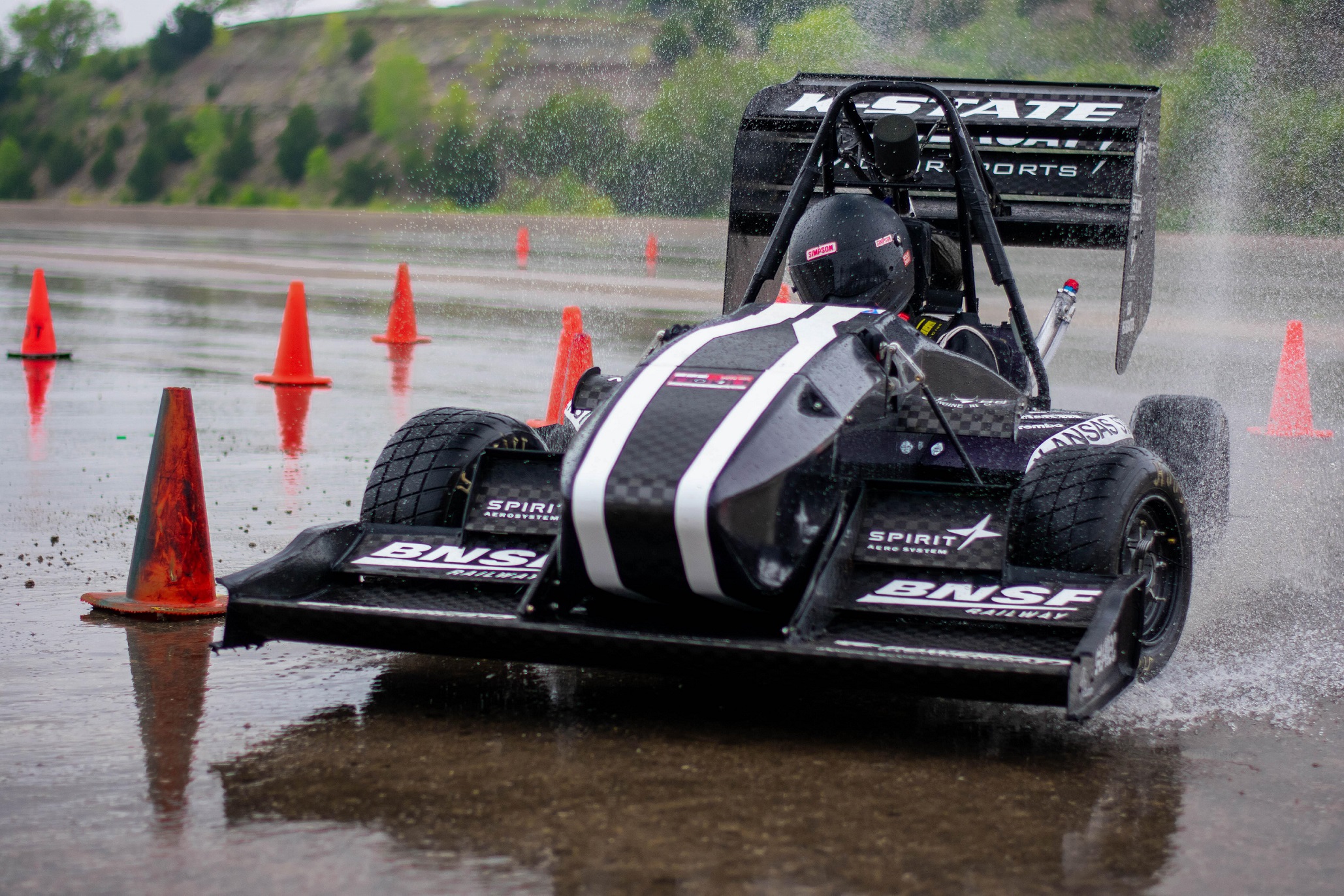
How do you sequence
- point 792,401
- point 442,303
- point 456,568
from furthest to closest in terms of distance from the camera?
point 442,303 → point 456,568 → point 792,401

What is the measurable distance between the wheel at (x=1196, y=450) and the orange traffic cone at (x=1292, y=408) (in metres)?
4.16

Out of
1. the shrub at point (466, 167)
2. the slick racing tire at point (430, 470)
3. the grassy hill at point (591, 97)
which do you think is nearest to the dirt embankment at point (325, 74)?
the grassy hill at point (591, 97)

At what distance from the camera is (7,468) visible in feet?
28.6

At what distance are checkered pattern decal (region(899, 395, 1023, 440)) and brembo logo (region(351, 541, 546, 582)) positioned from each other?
1226mm

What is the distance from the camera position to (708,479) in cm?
421

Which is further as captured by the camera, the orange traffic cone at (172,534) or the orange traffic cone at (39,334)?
the orange traffic cone at (39,334)

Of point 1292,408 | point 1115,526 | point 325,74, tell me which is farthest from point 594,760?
point 325,74

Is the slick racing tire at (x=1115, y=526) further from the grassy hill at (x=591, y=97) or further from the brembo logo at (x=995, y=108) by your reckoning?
the grassy hill at (x=591, y=97)

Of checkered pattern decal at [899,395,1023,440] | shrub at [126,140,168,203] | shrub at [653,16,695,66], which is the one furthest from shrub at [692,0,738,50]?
checkered pattern decal at [899,395,1023,440]

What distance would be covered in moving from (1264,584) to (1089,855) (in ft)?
11.0

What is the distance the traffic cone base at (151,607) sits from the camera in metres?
5.70

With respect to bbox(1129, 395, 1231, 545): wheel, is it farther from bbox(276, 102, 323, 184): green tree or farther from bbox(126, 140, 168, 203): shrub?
bbox(126, 140, 168, 203): shrub

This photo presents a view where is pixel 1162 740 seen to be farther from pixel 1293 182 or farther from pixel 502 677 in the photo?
pixel 1293 182

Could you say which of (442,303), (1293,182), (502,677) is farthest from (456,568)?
(1293,182)
